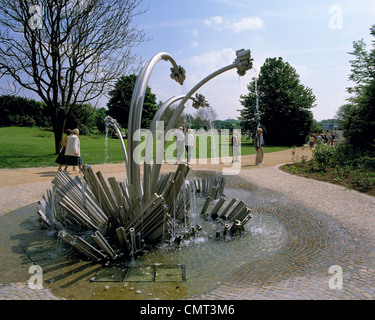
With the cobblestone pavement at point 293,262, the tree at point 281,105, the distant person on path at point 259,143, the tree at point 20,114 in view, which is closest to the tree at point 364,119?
the distant person on path at point 259,143

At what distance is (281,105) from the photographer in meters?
36.5

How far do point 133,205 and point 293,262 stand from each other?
2.28 metres

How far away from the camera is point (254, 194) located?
7375mm

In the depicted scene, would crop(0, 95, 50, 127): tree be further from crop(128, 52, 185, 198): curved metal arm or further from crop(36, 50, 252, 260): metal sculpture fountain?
crop(128, 52, 185, 198): curved metal arm

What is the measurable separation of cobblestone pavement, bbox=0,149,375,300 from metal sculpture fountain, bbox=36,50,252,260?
21.7 inches

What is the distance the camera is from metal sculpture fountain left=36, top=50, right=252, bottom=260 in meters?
3.78

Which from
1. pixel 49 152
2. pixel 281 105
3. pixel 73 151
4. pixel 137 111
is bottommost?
pixel 49 152

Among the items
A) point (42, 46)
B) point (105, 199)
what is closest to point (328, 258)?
point (105, 199)

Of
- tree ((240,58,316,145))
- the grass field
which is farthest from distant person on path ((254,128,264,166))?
tree ((240,58,316,145))

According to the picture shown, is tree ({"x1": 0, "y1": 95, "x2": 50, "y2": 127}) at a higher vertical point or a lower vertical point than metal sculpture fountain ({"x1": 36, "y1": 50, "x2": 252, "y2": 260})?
higher

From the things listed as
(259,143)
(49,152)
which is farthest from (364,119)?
(49,152)

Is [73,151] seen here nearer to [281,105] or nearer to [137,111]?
[137,111]

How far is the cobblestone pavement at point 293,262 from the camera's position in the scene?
8.96 ft
